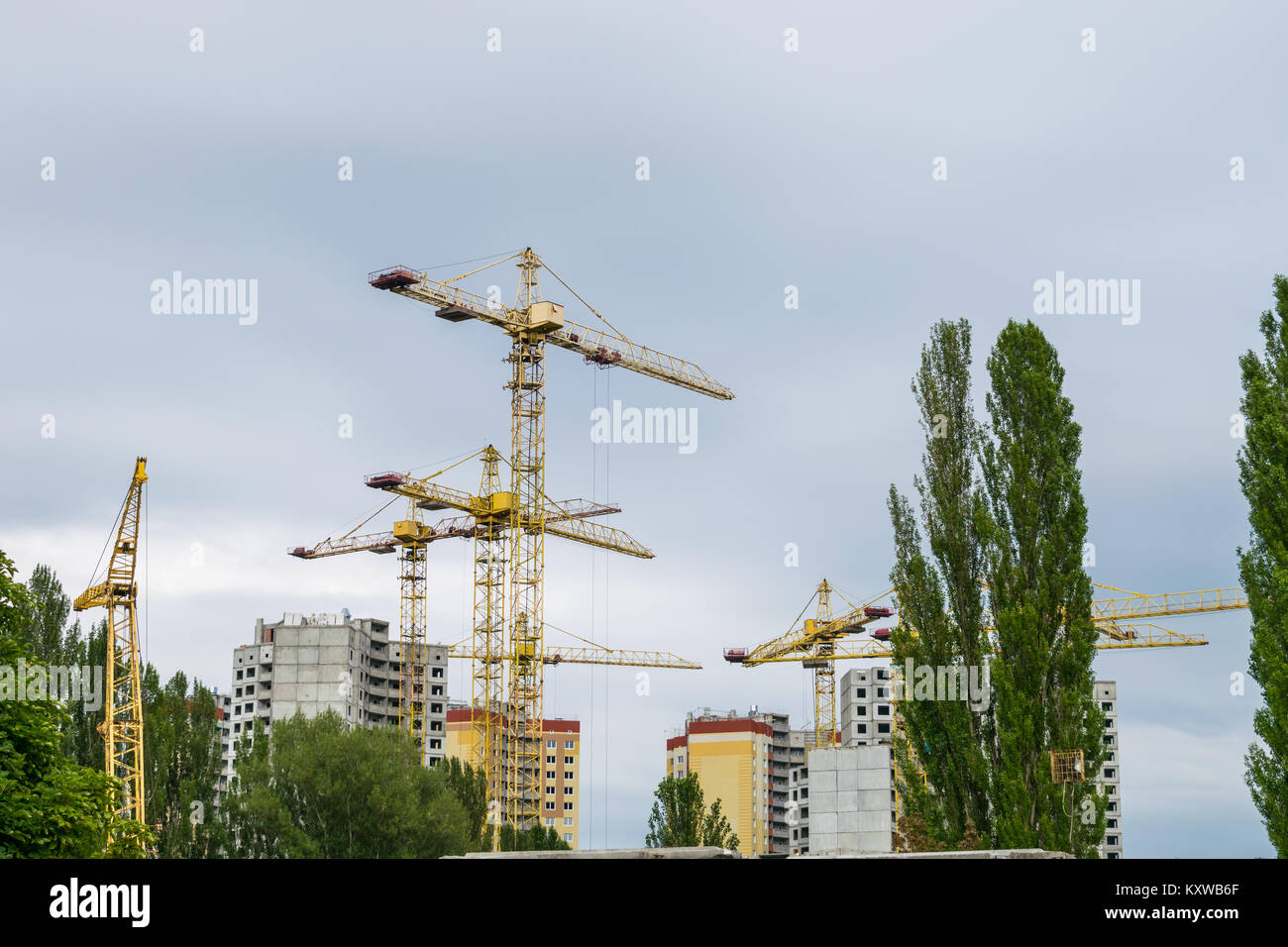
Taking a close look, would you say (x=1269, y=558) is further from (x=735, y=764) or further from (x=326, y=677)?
(x=735, y=764)

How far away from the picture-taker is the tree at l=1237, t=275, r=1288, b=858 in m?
29.4

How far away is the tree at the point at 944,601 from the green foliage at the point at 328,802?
40.0 meters

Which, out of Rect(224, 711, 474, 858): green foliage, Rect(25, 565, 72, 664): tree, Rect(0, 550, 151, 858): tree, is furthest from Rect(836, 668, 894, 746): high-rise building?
Rect(0, 550, 151, 858): tree

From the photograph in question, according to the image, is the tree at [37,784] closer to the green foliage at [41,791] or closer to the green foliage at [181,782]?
the green foliage at [41,791]

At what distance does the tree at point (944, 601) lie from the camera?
35906 millimetres

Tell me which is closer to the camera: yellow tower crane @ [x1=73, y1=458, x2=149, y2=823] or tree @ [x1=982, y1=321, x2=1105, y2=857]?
tree @ [x1=982, y1=321, x2=1105, y2=857]

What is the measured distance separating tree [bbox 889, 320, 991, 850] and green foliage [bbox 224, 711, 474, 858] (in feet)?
131

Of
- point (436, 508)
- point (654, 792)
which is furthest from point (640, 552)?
point (654, 792)

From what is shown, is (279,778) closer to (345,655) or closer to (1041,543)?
(1041,543)

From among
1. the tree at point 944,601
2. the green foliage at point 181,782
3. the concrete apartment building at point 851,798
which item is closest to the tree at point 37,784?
the tree at point 944,601

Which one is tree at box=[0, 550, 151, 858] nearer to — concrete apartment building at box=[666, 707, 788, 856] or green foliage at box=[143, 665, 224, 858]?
green foliage at box=[143, 665, 224, 858]

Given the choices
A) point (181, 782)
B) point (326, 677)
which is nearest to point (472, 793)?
point (181, 782)
